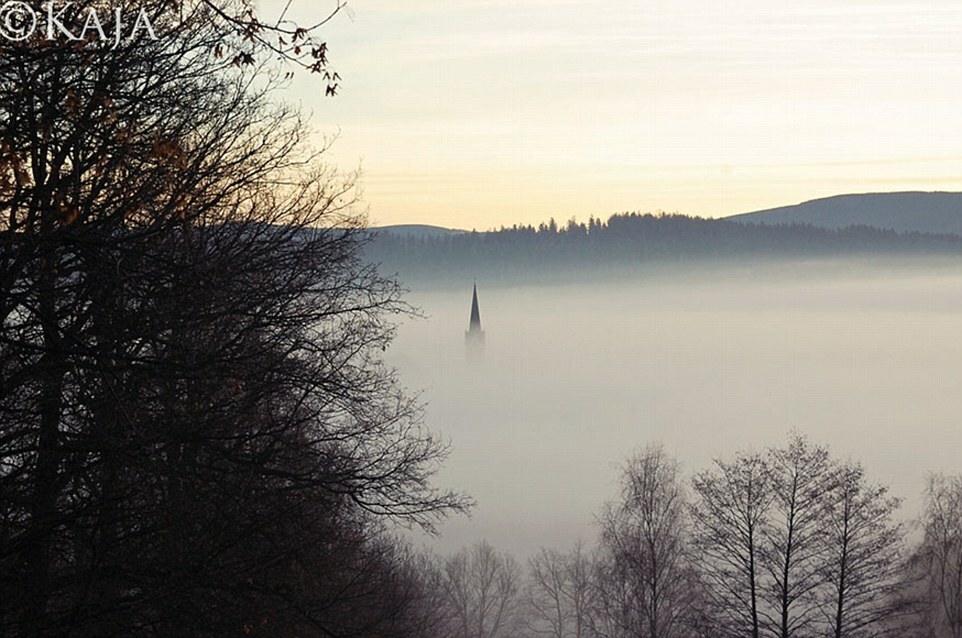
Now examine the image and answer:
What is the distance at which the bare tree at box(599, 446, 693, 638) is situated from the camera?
120 feet

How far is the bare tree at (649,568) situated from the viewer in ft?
120

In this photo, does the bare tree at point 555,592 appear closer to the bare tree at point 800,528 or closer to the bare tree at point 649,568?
the bare tree at point 649,568

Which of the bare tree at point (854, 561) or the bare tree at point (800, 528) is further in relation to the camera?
the bare tree at point (800, 528)

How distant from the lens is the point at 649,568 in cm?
3672

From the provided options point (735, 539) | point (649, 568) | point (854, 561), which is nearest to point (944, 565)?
point (649, 568)

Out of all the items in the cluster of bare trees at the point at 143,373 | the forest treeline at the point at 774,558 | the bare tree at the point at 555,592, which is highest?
the cluster of bare trees at the point at 143,373

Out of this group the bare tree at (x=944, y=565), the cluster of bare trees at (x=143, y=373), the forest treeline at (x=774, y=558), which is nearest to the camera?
the cluster of bare trees at (x=143, y=373)

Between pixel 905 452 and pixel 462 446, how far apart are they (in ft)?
204

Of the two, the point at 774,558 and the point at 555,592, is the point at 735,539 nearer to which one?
the point at 774,558

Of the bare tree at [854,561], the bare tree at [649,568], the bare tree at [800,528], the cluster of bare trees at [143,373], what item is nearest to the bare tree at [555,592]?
the bare tree at [649,568]

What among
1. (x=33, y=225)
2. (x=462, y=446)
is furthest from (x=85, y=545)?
(x=462, y=446)

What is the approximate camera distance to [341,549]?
14.5 meters

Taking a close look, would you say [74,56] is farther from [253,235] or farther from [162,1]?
[253,235]

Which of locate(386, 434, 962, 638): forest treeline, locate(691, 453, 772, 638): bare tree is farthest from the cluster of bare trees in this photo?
locate(691, 453, 772, 638): bare tree
